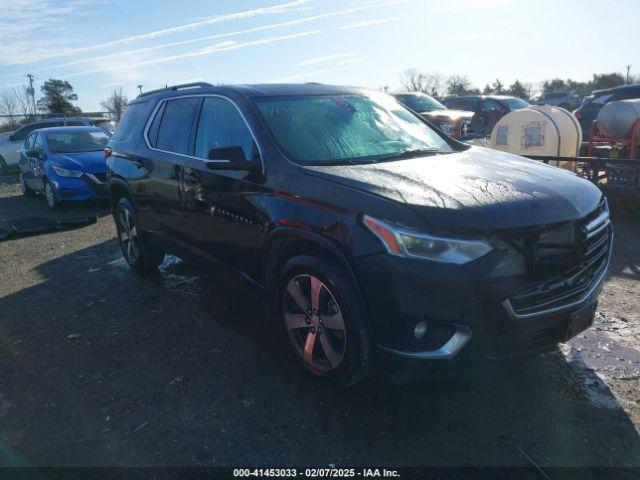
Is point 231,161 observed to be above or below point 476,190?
above

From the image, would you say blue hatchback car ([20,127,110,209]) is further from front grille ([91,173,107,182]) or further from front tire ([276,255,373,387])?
front tire ([276,255,373,387])

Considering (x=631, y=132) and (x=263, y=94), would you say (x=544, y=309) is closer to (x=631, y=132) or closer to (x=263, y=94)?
(x=263, y=94)

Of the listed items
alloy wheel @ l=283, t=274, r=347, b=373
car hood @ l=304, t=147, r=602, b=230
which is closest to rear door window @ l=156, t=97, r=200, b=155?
car hood @ l=304, t=147, r=602, b=230

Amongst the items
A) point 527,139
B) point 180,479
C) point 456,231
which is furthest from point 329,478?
point 527,139

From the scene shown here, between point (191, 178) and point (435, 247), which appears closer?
point (435, 247)

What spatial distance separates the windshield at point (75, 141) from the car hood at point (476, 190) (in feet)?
27.9

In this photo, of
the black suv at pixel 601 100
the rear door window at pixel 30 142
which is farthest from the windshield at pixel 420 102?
the rear door window at pixel 30 142

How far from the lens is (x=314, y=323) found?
3.08m

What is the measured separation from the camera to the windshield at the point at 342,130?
3.41 metres

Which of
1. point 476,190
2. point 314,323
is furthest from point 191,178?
point 476,190

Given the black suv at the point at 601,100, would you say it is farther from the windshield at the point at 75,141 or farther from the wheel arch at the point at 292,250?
the wheel arch at the point at 292,250

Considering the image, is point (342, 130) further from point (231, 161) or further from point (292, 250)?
point (292, 250)

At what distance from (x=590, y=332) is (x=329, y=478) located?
2.51 meters

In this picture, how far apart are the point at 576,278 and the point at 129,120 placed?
4548 mm
